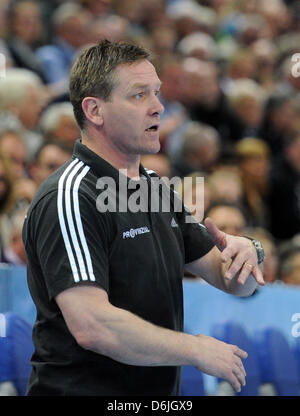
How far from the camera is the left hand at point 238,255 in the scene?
2.31 m

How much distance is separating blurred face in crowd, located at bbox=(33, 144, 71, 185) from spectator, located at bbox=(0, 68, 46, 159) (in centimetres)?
31

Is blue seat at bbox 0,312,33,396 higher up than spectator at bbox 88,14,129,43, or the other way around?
spectator at bbox 88,14,129,43

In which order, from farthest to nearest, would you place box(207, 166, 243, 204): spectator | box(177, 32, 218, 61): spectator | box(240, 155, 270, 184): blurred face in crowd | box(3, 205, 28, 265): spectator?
box(177, 32, 218, 61): spectator, box(240, 155, 270, 184): blurred face in crowd, box(207, 166, 243, 204): spectator, box(3, 205, 28, 265): spectator

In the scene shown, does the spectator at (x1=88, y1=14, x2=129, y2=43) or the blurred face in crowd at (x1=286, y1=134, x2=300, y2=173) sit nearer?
the blurred face in crowd at (x1=286, y1=134, x2=300, y2=173)

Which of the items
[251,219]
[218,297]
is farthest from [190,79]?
[218,297]

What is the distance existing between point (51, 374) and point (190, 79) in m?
4.41

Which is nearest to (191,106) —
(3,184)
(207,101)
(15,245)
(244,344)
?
(207,101)

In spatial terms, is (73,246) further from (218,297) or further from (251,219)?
(251,219)

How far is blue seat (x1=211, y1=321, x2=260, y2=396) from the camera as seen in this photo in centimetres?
322

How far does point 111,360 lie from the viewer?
2.17m

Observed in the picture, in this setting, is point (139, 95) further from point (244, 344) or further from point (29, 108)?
point (29, 108)

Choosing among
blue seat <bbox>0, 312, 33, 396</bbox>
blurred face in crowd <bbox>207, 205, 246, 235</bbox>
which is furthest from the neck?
blurred face in crowd <bbox>207, 205, 246, 235</bbox>

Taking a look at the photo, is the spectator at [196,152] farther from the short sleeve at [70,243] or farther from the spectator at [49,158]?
the short sleeve at [70,243]

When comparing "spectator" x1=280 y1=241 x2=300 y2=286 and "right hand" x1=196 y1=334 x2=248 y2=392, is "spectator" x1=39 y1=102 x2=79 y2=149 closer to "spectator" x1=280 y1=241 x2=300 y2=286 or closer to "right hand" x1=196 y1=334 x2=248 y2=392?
"spectator" x1=280 y1=241 x2=300 y2=286
